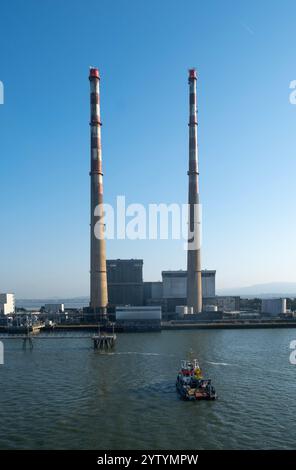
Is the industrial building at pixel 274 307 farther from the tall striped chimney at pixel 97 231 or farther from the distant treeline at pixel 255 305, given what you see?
the tall striped chimney at pixel 97 231

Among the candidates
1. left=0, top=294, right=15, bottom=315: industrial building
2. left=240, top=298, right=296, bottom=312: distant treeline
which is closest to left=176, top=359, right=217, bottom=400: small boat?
left=0, top=294, right=15, bottom=315: industrial building

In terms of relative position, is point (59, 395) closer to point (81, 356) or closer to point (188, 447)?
point (188, 447)

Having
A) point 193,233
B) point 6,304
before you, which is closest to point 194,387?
point 193,233

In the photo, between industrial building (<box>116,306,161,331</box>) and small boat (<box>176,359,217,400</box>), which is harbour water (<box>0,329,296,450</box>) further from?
industrial building (<box>116,306,161,331</box>)

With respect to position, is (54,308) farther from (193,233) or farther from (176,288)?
(193,233)

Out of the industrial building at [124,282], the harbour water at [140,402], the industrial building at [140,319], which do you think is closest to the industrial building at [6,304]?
the industrial building at [124,282]
